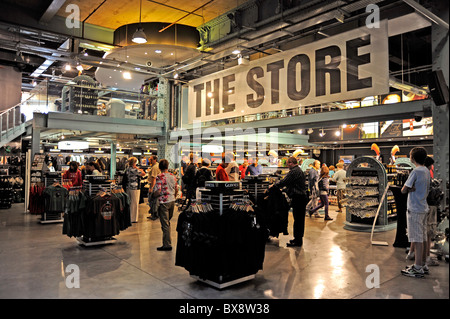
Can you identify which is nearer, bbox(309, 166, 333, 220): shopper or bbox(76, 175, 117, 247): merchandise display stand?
bbox(76, 175, 117, 247): merchandise display stand

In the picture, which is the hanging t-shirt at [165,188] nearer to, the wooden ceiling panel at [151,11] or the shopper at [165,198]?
the shopper at [165,198]

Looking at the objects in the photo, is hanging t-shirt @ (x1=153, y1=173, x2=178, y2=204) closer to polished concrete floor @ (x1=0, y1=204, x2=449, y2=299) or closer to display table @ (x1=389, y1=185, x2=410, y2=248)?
polished concrete floor @ (x1=0, y1=204, x2=449, y2=299)

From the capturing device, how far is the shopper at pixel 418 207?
4184 millimetres

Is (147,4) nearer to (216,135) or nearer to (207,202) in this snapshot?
(216,135)

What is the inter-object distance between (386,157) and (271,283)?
16.7m

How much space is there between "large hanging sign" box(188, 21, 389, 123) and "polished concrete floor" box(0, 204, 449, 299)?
8.62 ft

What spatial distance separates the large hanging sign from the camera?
507 cm

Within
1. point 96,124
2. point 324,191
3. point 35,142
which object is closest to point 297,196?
point 324,191

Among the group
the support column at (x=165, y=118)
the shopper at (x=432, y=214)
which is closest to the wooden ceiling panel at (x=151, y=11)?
the support column at (x=165, y=118)

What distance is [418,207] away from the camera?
165 inches

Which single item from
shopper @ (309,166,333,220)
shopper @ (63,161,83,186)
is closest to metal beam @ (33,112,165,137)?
shopper @ (63,161,83,186)

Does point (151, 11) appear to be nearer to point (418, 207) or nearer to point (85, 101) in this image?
point (85, 101)

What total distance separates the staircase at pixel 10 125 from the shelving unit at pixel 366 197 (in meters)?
11.9

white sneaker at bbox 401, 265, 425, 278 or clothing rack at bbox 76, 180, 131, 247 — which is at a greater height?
clothing rack at bbox 76, 180, 131, 247
